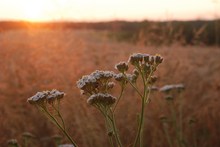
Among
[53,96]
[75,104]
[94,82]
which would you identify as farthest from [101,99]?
[75,104]

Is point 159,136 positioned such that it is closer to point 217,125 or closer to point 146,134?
point 146,134

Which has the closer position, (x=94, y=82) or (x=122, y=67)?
(x=94, y=82)

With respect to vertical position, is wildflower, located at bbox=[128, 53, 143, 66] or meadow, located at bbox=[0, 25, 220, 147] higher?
wildflower, located at bbox=[128, 53, 143, 66]

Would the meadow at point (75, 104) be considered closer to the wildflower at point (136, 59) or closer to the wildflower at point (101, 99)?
the wildflower at point (136, 59)

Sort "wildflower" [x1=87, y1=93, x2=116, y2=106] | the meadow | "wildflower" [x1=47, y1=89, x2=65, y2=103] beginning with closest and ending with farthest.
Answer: "wildflower" [x1=87, y1=93, x2=116, y2=106] < "wildflower" [x1=47, y1=89, x2=65, y2=103] < the meadow

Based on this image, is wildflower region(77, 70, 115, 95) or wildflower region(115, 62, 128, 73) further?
wildflower region(115, 62, 128, 73)

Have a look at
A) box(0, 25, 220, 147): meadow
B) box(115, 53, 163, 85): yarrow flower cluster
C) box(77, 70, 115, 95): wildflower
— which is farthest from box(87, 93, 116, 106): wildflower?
box(0, 25, 220, 147): meadow

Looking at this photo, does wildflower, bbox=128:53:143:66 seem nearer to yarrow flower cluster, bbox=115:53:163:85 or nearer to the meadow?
yarrow flower cluster, bbox=115:53:163:85

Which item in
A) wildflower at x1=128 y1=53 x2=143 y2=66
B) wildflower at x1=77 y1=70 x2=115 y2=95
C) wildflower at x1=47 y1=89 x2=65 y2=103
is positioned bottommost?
wildflower at x1=47 y1=89 x2=65 y2=103

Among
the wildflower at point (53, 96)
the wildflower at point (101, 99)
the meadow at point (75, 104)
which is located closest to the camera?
the wildflower at point (101, 99)

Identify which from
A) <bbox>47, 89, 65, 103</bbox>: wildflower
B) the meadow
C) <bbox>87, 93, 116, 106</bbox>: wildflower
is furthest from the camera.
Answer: the meadow

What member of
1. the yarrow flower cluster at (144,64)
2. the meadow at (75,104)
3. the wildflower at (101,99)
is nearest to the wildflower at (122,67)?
the yarrow flower cluster at (144,64)

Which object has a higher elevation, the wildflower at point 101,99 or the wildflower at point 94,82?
the wildflower at point 94,82

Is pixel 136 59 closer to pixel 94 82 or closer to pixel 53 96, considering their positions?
pixel 94 82
